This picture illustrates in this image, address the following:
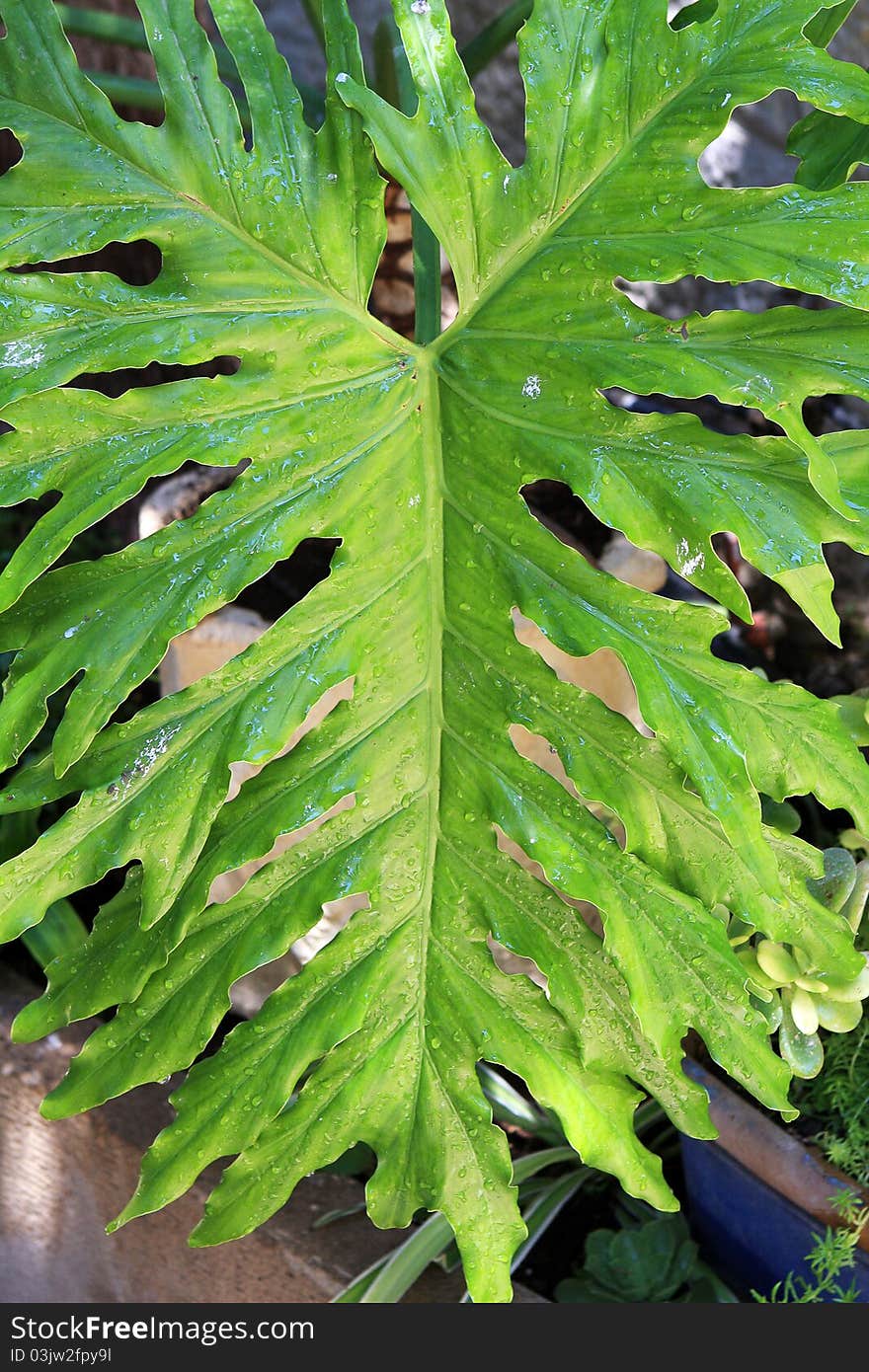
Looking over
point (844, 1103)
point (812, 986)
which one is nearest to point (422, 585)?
point (812, 986)

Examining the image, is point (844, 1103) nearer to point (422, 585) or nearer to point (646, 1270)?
point (646, 1270)

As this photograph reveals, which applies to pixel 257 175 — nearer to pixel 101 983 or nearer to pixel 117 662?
pixel 117 662

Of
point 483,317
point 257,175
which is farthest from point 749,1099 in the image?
point 257,175

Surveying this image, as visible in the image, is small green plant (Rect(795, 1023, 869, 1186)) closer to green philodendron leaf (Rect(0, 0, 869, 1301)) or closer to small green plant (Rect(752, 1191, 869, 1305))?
small green plant (Rect(752, 1191, 869, 1305))

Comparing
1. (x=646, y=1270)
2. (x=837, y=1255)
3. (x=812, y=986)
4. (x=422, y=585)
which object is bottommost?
(x=646, y=1270)

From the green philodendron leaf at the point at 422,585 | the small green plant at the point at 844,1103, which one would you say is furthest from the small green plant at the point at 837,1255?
the green philodendron leaf at the point at 422,585
